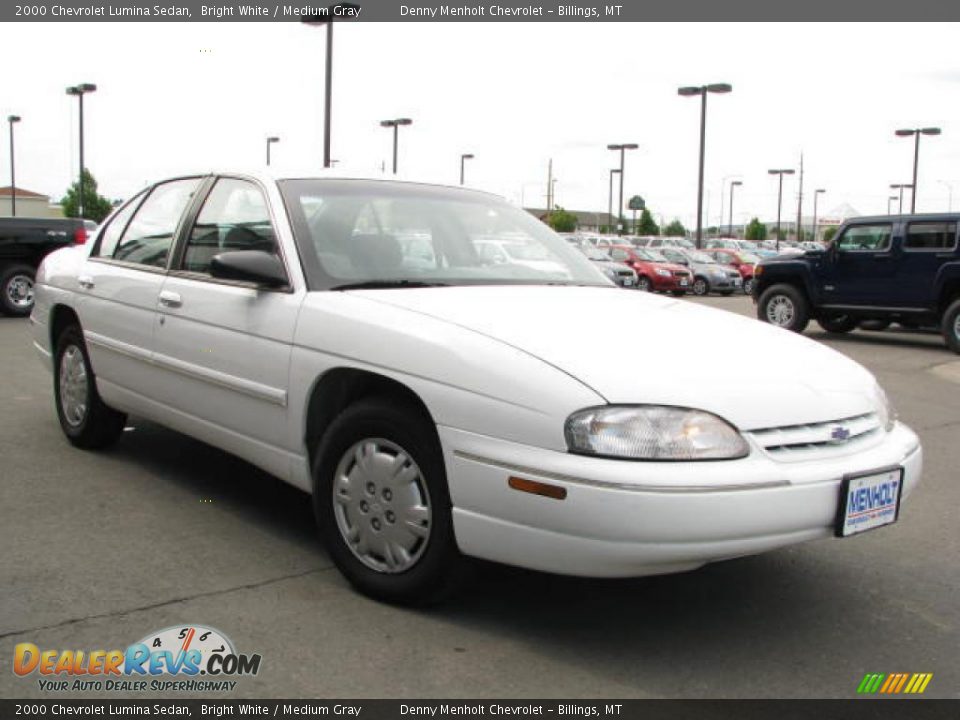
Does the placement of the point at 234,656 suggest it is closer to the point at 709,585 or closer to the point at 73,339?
the point at 709,585

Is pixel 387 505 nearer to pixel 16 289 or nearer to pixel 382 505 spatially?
pixel 382 505

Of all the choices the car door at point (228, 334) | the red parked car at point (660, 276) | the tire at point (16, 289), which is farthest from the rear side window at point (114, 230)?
the red parked car at point (660, 276)

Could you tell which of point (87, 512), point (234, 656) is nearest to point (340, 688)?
point (234, 656)

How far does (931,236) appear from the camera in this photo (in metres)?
13.2

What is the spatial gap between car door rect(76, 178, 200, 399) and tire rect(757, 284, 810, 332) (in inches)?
443

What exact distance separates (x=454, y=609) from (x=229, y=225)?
2072 millimetres

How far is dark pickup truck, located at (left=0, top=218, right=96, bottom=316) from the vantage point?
13508 millimetres

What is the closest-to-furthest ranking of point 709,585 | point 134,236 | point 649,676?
point 649,676 < point 709,585 < point 134,236

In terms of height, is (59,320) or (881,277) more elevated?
(881,277)

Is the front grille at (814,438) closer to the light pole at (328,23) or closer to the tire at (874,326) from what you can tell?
the tire at (874,326)

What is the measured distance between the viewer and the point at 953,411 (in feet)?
26.7

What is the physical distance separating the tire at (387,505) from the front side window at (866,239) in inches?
471

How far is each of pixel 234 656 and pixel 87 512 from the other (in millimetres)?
1743

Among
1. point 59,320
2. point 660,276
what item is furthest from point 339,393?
A: point 660,276
